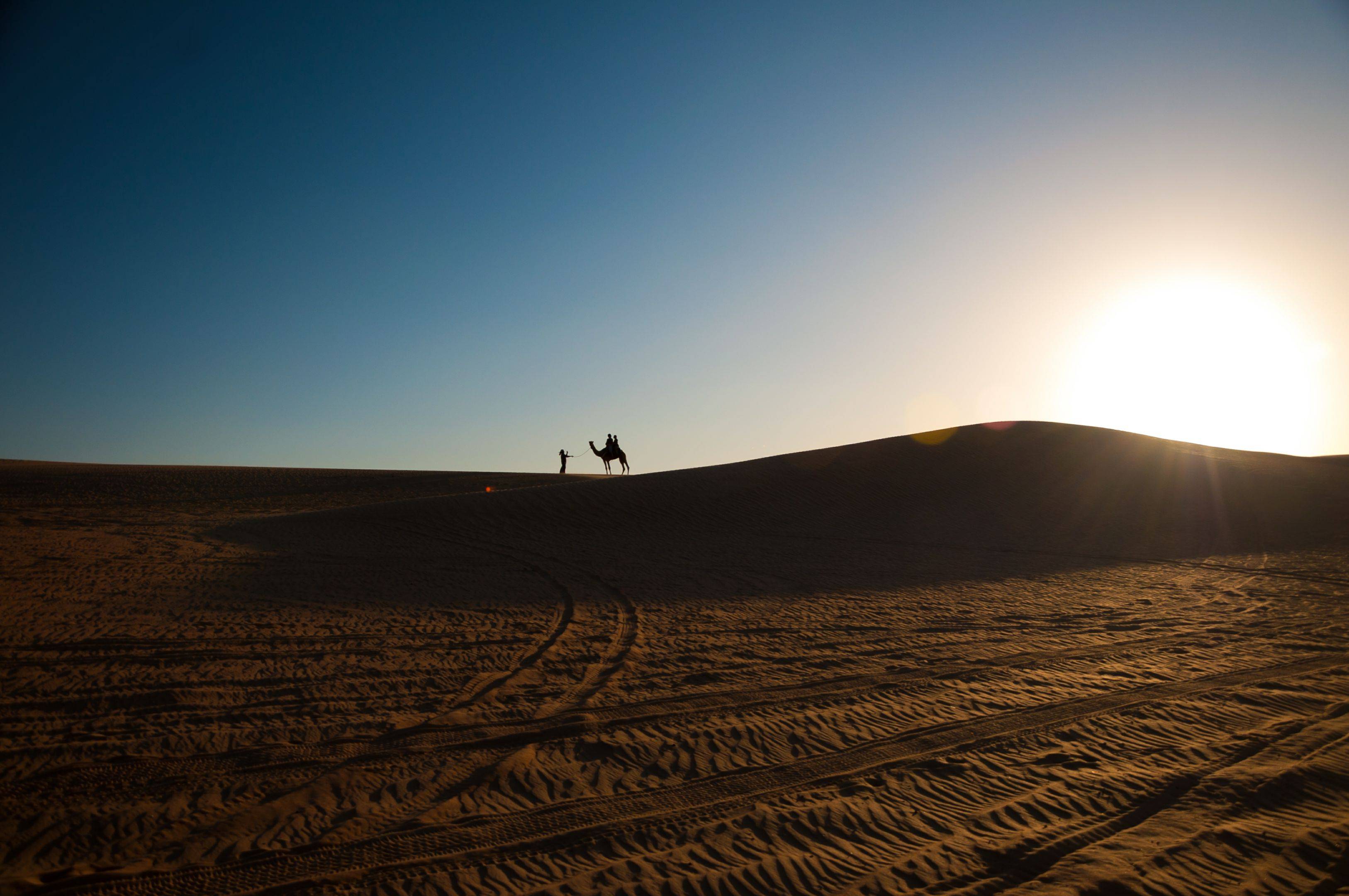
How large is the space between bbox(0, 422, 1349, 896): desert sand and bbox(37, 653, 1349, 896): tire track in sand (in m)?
0.02

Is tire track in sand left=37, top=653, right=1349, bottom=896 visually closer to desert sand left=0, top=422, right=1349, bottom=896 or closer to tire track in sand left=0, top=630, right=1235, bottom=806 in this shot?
desert sand left=0, top=422, right=1349, bottom=896

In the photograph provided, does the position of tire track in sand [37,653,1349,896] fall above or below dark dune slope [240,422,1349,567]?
below

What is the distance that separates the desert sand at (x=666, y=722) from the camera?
3877mm

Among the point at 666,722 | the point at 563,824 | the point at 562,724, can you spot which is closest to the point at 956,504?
the point at 666,722

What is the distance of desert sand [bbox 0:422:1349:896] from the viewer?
3.88 metres

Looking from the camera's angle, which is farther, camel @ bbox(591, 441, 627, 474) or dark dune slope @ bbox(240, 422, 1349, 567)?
camel @ bbox(591, 441, 627, 474)

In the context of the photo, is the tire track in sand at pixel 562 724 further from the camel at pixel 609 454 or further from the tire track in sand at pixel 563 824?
the camel at pixel 609 454

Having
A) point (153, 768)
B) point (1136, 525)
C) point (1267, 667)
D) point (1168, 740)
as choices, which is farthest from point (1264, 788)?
point (1136, 525)

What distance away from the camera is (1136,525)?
18453 millimetres

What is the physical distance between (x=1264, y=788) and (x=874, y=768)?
2499 mm

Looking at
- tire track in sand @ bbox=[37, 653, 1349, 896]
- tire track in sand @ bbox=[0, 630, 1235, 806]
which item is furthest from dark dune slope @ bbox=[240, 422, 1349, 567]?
tire track in sand @ bbox=[37, 653, 1349, 896]

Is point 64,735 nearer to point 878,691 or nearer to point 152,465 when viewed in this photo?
point 878,691

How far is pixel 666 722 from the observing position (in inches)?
230

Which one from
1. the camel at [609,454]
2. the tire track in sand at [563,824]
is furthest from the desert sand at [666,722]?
the camel at [609,454]
